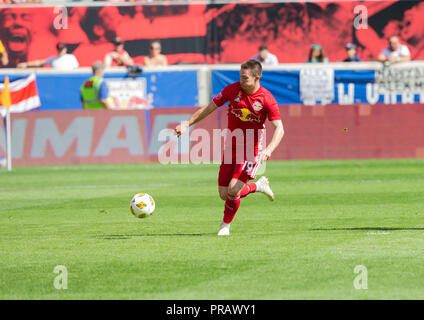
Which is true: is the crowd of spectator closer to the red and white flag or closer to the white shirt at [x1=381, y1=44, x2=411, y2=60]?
the white shirt at [x1=381, y1=44, x2=411, y2=60]

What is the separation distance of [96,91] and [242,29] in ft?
22.4

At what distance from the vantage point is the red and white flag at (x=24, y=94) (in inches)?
1033

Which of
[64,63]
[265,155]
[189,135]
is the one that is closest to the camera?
[265,155]

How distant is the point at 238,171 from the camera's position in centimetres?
1102

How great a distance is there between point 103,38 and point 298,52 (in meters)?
6.30

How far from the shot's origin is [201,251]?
9570 millimetres

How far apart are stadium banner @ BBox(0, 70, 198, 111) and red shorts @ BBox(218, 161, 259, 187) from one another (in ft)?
52.2

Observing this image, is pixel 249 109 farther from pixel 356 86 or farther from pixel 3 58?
pixel 3 58

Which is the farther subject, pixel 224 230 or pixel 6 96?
pixel 6 96

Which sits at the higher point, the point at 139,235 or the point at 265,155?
the point at 265,155

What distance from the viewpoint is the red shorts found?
36.2ft

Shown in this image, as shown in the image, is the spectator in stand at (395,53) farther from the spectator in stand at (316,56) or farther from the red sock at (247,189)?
the red sock at (247,189)

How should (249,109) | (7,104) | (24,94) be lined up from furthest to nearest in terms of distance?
1. (24,94)
2. (7,104)
3. (249,109)

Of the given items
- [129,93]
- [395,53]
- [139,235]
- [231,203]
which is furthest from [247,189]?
[395,53]
